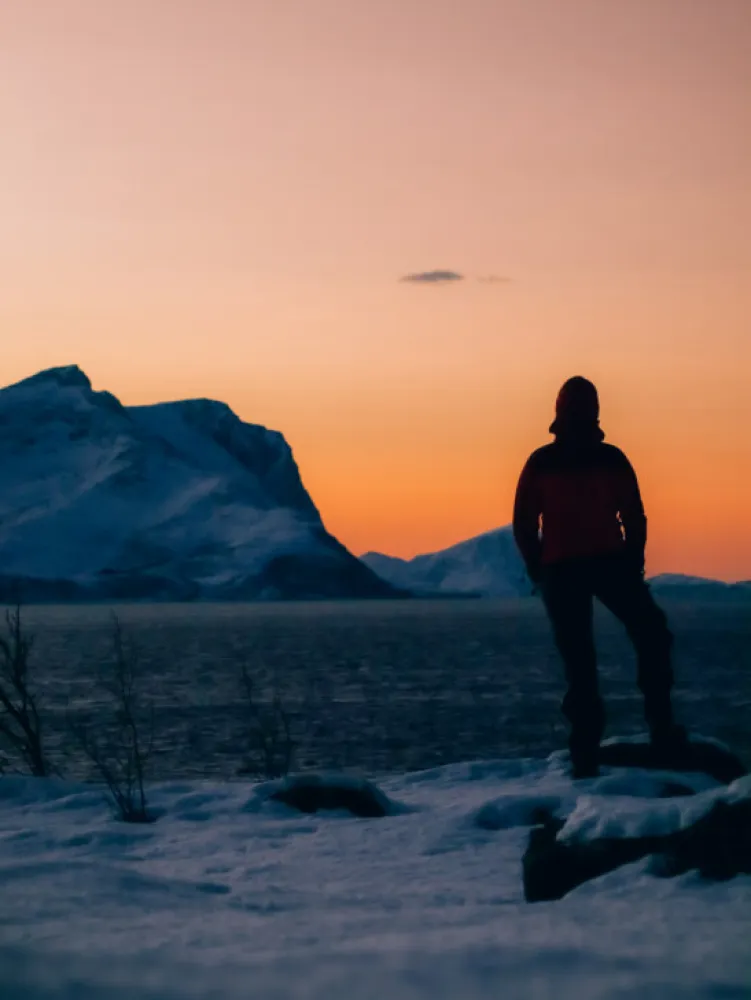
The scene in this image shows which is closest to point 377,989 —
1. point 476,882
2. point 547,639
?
point 476,882

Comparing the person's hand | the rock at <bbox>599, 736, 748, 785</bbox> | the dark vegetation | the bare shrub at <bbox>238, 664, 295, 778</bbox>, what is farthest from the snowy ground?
the bare shrub at <bbox>238, 664, 295, 778</bbox>

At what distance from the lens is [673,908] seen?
4672 millimetres

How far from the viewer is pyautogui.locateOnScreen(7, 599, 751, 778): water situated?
104 feet

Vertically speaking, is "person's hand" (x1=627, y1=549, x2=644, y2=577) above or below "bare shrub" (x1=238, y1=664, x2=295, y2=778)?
above

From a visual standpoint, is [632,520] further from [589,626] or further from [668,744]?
[668,744]

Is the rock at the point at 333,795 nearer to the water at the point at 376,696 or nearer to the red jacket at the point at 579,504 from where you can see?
the red jacket at the point at 579,504

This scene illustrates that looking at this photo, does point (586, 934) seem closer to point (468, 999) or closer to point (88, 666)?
point (468, 999)

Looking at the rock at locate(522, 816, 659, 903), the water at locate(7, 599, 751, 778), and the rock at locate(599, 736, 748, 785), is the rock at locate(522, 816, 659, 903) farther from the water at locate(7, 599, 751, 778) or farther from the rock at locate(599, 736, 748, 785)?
the water at locate(7, 599, 751, 778)

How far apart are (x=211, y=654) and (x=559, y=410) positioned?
267ft

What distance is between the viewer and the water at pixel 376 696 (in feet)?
104

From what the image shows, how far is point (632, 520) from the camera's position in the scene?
7496 mm

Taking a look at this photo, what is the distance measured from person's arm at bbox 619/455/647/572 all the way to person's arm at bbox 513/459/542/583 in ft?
1.63

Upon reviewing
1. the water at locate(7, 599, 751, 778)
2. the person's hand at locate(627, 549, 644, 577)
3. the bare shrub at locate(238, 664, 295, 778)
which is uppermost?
the person's hand at locate(627, 549, 644, 577)

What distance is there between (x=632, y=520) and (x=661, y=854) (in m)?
2.58
